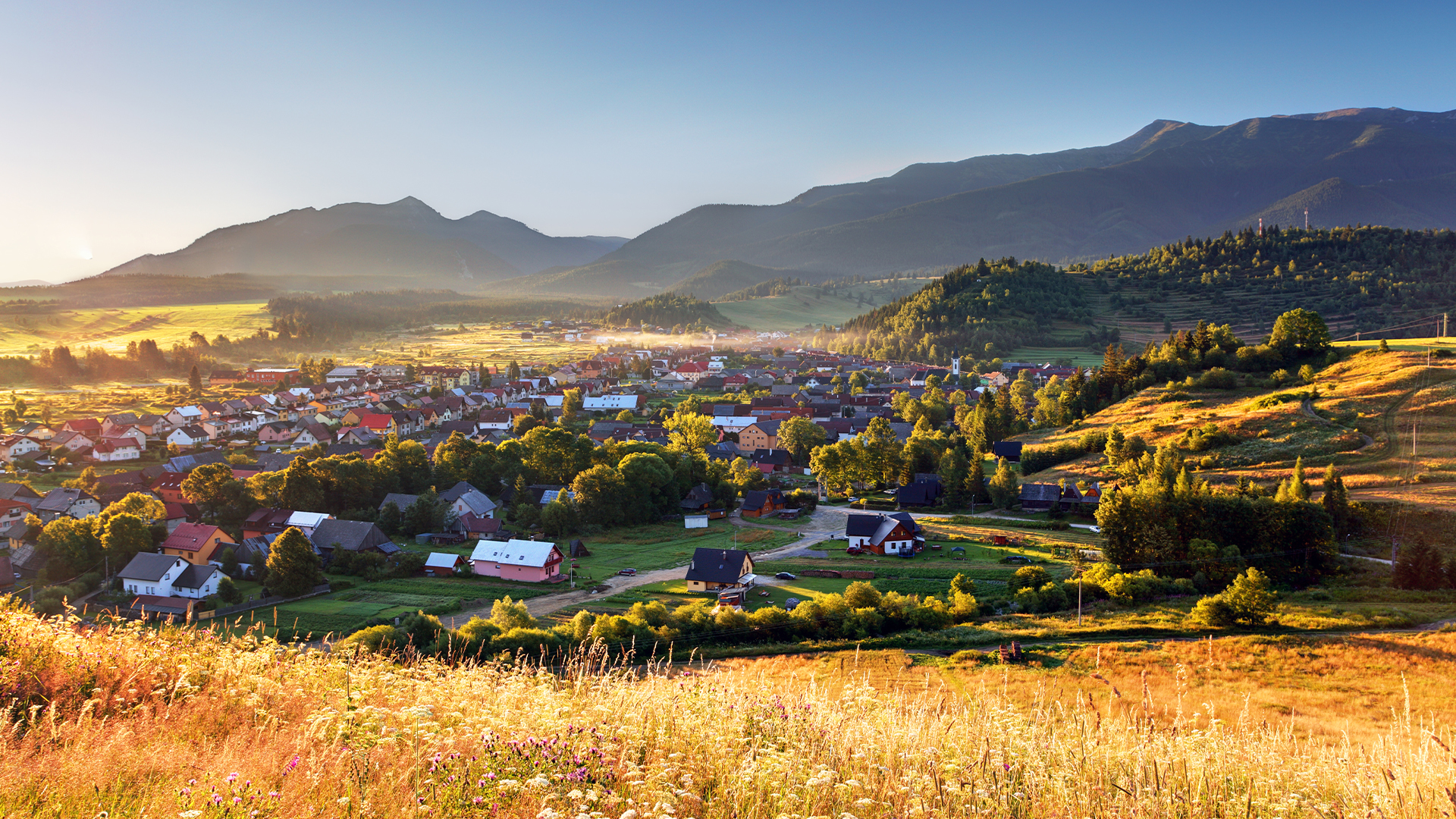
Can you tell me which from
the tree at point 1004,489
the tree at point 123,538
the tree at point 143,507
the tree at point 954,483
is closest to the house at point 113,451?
the tree at point 143,507

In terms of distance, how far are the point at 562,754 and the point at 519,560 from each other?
28561 millimetres

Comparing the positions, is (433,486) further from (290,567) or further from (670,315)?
(670,315)

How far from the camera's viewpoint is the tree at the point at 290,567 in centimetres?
2847

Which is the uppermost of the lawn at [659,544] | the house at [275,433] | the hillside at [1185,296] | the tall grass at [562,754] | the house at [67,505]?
the hillside at [1185,296]

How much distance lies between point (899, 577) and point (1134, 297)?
118928 millimetres

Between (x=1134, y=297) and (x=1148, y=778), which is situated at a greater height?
(x=1134, y=297)

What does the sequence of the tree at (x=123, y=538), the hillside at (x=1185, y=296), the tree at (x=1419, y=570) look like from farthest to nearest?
the hillside at (x=1185, y=296)
the tree at (x=123, y=538)
the tree at (x=1419, y=570)

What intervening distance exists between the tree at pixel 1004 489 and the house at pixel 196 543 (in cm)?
3789

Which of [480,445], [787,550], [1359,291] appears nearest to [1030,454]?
[787,550]

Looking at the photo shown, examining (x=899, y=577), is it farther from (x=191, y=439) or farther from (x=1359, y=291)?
(x=1359, y=291)

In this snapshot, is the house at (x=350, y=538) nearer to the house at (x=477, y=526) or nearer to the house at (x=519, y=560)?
the house at (x=477, y=526)

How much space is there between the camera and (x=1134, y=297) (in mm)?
126812

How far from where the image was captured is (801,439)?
55.5 meters

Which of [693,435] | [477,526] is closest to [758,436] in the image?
[693,435]
